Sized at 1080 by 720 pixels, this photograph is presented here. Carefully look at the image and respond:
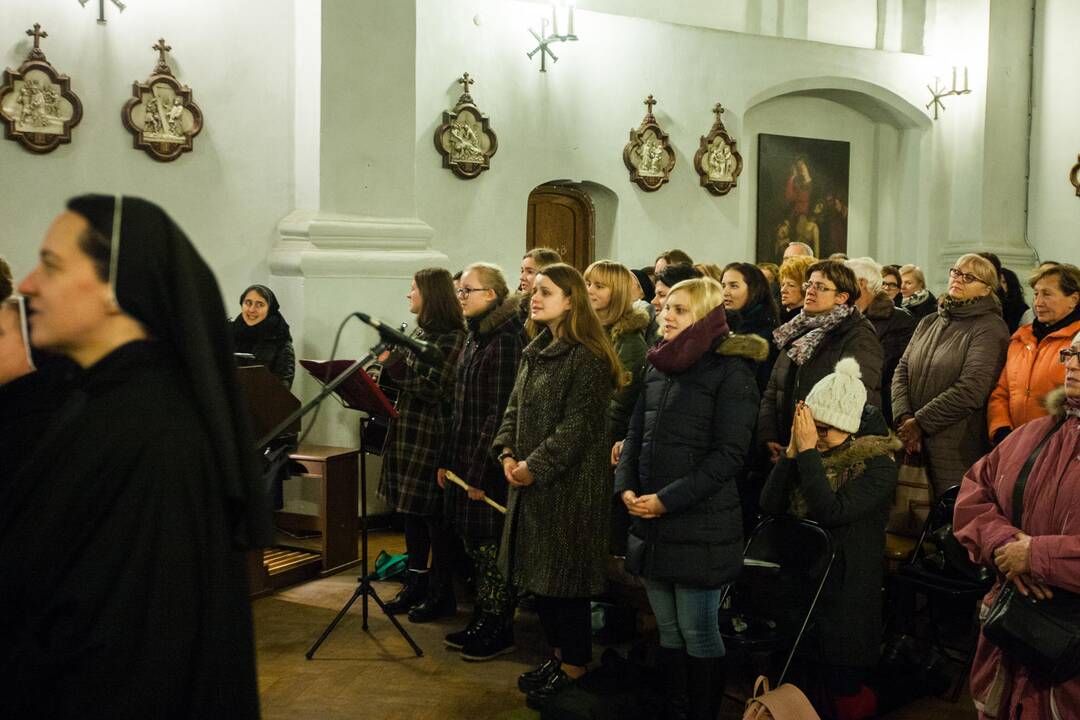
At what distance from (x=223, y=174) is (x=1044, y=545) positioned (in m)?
6.42

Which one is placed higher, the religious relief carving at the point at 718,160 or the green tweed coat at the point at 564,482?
the religious relief carving at the point at 718,160

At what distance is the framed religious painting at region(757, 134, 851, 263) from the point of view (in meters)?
11.4

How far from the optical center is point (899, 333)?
6.57 m

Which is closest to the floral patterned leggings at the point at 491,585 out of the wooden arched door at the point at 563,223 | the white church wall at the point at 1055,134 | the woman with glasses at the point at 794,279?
the woman with glasses at the point at 794,279

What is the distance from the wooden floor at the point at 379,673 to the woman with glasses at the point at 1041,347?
1631 mm

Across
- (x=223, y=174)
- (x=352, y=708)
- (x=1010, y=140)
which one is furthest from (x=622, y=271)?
(x=1010, y=140)

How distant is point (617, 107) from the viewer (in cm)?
1015

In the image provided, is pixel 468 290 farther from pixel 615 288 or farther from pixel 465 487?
pixel 465 487

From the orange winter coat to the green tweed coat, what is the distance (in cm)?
233

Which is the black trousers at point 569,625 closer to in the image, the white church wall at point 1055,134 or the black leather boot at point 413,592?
the black leather boot at point 413,592

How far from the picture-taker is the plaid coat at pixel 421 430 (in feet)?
17.9

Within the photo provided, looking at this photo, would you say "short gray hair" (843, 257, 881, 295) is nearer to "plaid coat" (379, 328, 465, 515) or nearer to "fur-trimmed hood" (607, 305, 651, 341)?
"fur-trimmed hood" (607, 305, 651, 341)

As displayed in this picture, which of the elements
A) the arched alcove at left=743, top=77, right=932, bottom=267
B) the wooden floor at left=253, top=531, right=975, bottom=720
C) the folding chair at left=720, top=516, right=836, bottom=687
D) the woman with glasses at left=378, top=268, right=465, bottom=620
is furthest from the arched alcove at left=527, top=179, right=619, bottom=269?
the folding chair at left=720, top=516, right=836, bottom=687

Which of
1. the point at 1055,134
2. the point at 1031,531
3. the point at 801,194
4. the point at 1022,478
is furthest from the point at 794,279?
the point at 1055,134
